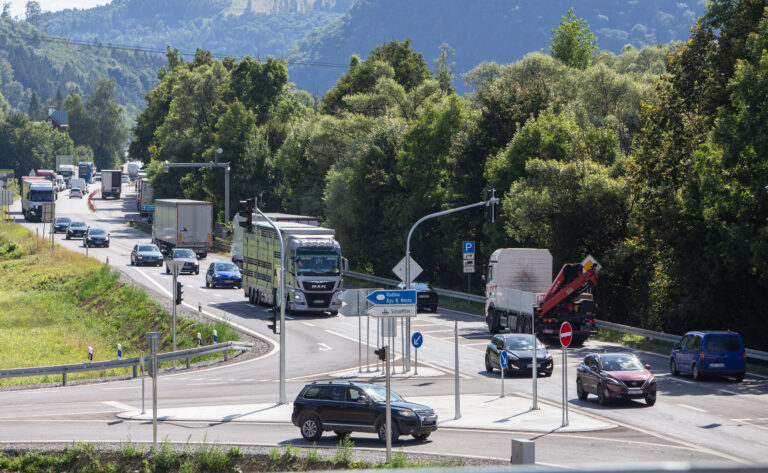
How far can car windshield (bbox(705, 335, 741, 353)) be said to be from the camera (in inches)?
1312

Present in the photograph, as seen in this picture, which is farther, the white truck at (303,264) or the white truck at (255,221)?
the white truck at (255,221)

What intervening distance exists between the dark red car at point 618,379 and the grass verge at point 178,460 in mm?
10239

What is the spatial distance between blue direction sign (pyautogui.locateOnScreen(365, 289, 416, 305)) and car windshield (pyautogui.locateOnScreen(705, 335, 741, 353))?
17.2 metres

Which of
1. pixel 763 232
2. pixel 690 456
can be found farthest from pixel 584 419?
pixel 763 232

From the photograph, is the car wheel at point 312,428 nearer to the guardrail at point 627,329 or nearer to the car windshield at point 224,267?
the guardrail at point 627,329

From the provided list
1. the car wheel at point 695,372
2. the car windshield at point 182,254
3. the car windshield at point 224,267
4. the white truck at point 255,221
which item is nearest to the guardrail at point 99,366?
the white truck at point 255,221

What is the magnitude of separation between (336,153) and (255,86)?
28406 mm

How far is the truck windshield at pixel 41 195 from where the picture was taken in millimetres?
108000

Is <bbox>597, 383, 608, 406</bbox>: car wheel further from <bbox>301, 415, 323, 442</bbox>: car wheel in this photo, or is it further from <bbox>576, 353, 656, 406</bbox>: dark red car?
<bbox>301, 415, 323, 442</bbox>: car wheel

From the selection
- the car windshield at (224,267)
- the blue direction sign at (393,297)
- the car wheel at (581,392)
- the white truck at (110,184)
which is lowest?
the car wheel at (581,392)

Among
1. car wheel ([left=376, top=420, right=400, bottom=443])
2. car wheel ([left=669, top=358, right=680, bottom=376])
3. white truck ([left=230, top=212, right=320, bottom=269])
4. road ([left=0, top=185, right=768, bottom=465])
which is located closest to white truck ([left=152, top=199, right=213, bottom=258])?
white truck ([left=230, top=212, right=320, bottom=269])

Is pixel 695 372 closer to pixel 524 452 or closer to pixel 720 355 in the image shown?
pixel 720 355

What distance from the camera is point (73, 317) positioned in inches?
2299

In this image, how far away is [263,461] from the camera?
20703 millimetres
